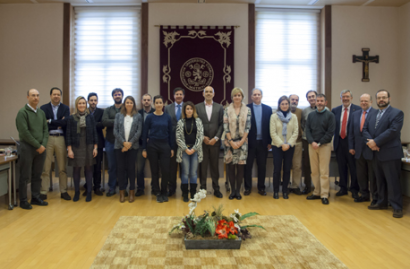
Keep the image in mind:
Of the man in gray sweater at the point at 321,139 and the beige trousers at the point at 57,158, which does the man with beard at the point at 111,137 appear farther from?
the man in gray sweater at the point at 321,139

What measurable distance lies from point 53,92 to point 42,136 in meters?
0.75

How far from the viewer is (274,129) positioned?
452 cm

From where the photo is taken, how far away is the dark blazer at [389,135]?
3787mm

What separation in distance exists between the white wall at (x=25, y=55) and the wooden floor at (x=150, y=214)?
3296 mm

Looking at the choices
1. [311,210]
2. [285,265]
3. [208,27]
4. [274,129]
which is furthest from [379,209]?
[208,27]

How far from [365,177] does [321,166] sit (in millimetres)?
631

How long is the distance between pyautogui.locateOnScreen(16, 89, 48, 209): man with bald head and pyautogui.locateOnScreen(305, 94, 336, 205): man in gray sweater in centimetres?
368

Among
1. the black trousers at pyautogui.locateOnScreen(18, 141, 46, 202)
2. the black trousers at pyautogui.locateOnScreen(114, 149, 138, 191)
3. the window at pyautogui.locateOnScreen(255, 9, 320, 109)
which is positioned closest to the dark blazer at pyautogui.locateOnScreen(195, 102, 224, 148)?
the black trousers at pyautogui.locateOnScreen(114, 149, 138, 191)

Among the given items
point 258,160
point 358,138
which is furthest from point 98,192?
point 358,138

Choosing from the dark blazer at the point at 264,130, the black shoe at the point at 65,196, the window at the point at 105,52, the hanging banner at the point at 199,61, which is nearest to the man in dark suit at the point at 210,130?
the dark blazer at the point at 264,130

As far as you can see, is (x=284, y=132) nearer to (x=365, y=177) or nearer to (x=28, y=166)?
(x=365, y=177)

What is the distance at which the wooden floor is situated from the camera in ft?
8.50

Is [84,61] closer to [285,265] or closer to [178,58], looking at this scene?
[178,58]

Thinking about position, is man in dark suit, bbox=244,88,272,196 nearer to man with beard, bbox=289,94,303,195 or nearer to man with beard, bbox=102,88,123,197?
man with beard, bbox=289,94,303,195
